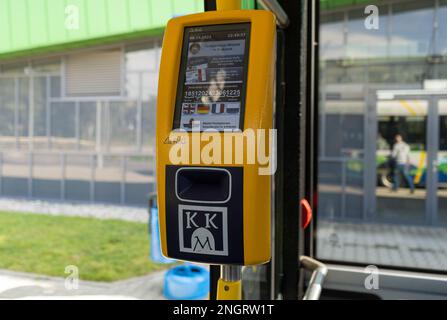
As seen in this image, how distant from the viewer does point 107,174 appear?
8.38m

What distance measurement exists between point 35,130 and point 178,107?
8.03m

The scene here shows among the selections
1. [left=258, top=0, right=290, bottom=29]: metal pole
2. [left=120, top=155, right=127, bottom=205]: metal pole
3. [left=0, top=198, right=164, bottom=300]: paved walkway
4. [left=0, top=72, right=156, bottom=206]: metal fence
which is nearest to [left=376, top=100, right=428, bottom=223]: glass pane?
[left=258, top=0, right=290, bottom=29]: metal pole

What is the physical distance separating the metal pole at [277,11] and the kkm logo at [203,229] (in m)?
0.74

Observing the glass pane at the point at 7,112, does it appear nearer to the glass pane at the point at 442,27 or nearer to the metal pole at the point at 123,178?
the metal pole at the point at 123,178

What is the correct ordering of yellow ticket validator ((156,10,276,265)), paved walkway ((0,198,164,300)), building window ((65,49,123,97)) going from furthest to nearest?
building window ((65,49,123,97))
paved walkway ((0,198,164,300))
yellow ticket validator ((156,10,276,265))

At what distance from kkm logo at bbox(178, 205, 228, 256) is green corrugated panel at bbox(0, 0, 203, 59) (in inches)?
131

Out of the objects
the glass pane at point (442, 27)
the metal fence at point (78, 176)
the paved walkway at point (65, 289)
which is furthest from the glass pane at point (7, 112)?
the glass pane at point (442, 27)

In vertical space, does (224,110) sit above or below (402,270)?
above

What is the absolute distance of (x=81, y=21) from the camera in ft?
18.8

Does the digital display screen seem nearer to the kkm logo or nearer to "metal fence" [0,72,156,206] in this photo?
the kkm logo

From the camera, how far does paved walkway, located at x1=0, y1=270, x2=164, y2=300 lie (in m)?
4.55
